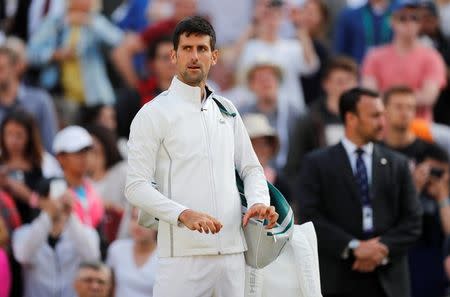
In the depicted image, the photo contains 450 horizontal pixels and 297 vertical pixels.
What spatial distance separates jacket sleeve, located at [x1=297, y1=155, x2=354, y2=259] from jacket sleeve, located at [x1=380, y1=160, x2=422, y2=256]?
400 mm

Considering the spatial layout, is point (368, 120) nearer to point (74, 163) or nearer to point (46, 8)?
point (74, 163)

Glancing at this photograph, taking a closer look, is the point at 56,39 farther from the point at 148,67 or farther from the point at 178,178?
the point at 178,178

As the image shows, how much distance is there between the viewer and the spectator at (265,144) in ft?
41.2

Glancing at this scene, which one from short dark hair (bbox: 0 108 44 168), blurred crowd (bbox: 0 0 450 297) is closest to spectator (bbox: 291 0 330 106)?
blurred crowd (bbox: 0 0 450 297)

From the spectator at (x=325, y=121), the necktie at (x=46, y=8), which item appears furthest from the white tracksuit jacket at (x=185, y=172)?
the necktie at (x=46, y=8)

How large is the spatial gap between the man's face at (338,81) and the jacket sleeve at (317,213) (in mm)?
3384

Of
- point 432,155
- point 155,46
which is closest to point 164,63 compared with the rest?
point 155,46

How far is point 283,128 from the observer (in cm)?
1416

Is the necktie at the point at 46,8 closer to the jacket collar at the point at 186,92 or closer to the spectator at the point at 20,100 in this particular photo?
the spectator at the point at 20,100

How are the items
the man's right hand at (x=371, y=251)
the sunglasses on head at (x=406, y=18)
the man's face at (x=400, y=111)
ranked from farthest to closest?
the sunglasses on head at (x=406, y=18) < the man's face at (x=400, y=111) < the man's right hand at (x=371, y=251)

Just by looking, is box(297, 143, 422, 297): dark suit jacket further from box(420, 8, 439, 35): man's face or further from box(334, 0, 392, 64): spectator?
box(420, 8, 439, 35): man's face

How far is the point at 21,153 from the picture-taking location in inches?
493

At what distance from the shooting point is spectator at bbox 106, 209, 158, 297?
1126 centimetres

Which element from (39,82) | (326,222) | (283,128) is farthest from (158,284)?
(39,82)
